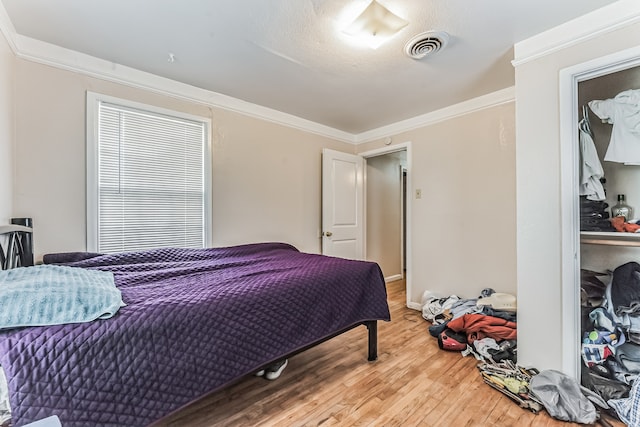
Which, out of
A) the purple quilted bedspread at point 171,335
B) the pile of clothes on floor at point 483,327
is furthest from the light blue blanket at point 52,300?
the pile of clothes on floor at point 483,327

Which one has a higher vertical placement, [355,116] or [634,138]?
[355,116]

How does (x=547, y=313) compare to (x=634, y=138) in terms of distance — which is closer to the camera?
(x=634, y=138)

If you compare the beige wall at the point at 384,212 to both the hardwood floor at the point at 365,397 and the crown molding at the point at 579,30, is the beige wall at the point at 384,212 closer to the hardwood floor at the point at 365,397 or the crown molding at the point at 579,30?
the hardwood floor at the point at 365,397

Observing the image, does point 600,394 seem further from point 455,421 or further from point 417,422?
point 417,422

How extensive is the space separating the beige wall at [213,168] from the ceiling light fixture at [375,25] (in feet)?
5.54

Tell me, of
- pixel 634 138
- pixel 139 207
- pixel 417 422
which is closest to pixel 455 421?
pixel 417 422

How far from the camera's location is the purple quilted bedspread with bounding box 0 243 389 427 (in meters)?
0.94

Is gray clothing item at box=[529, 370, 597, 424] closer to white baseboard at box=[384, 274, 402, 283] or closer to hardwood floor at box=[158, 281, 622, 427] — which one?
hardwood floor at box=[158, 281, 622, 427]

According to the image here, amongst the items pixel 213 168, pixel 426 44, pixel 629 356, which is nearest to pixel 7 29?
pixel 213 168

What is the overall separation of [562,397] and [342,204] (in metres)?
2.80

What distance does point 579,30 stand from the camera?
5.72 ft

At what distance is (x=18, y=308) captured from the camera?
0.98m

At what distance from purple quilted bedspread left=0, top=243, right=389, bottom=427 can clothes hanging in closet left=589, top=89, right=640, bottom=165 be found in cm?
179

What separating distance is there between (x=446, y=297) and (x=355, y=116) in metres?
2.39
